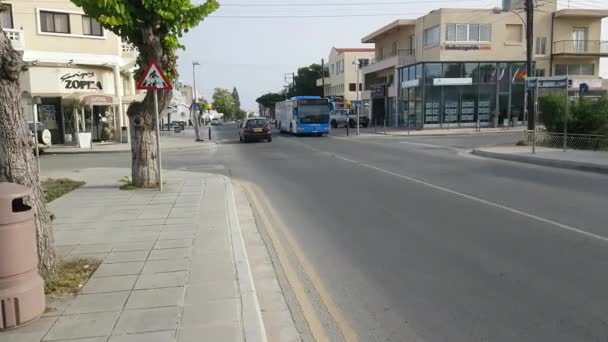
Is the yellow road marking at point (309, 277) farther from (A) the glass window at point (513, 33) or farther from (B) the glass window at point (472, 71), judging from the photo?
(A) the glass window at point (513, 33)

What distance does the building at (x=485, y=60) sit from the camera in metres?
42.8

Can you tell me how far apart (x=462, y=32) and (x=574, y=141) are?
2417 centimetres

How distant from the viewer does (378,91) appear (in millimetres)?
54000

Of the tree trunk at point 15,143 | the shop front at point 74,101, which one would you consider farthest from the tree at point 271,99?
the tree trunk at point 15,143

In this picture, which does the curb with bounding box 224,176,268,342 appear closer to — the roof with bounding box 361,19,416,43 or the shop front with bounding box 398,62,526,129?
the shop front with bounding box 398,62,526,129

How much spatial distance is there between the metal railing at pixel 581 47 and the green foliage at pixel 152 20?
137ft

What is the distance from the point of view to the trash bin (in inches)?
161

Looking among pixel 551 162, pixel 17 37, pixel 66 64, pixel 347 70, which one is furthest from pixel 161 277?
pixel 347 70

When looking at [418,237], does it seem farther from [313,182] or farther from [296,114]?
[296,114]

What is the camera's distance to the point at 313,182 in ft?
43.7

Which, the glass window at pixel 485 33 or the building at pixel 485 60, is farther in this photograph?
the glass window at pixel 485 33

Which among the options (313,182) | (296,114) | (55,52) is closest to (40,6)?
(55,52)

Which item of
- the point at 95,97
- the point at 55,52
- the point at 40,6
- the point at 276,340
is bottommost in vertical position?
the point at 276,340

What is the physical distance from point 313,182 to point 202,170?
212 inches
